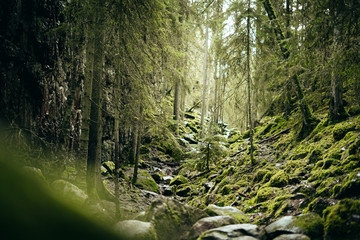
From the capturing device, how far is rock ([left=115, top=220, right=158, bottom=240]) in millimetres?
3441

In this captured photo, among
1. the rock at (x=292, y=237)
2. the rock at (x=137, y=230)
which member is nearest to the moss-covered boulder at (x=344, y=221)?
the rock at (x=292, y=237)

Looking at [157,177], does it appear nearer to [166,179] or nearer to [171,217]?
[166,179]

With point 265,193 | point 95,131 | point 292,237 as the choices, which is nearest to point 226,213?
point 265,193

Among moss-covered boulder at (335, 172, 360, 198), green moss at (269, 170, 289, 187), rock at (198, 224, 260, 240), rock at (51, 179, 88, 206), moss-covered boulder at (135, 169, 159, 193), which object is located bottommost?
moss-covered boulder at (135, 169, 159, 193)

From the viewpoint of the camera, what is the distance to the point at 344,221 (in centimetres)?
296

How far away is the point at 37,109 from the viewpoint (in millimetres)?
4793

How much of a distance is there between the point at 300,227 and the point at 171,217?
2.23 m

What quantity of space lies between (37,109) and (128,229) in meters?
3.36

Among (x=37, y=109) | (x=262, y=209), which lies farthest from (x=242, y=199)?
(x=37, y=109)

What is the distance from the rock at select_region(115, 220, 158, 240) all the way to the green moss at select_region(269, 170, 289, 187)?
12.8 ft

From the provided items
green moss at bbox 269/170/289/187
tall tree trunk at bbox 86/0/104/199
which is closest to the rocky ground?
green moss at bbox 269/170/289/187

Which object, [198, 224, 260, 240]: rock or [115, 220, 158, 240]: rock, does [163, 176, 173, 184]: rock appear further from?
[198, 224, 260, 240]: rock

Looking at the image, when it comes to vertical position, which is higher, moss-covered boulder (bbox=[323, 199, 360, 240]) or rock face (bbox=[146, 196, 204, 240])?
moss-covered boulder (bbox=[323, 199, 360, 240])

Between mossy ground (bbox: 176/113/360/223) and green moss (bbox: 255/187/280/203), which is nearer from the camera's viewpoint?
mossy ground (bbox: 176/113/360/223)
